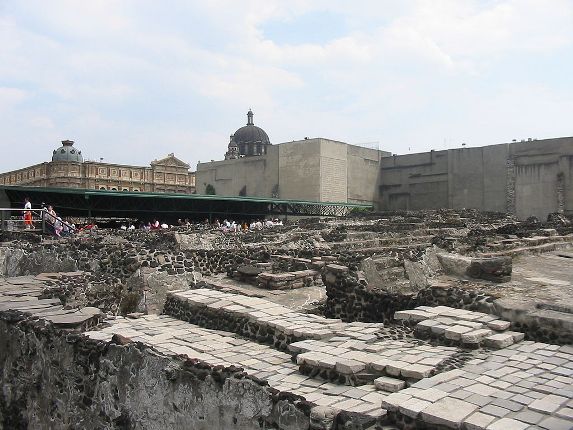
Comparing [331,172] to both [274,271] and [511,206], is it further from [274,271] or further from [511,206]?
[274,271]

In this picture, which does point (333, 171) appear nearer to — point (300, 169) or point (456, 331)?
point (300, 169)

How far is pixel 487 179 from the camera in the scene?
39500 millimetres

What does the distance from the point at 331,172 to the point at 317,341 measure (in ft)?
123

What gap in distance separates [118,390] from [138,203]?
899 inches

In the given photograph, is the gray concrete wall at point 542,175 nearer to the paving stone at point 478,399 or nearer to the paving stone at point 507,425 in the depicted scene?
the paving stone at point 478,399

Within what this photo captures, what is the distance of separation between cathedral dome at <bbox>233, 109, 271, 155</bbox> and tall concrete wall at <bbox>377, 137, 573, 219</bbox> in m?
13.5

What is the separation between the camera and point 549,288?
8312 millimetres

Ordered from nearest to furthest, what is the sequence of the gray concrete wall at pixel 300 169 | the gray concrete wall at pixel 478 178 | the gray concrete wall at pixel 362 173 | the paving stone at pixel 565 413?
the paving stone at pixel 565 413, the gray concrete wall at pixel 478 178, the gray concrete wall at pixel 300 169, the gray concrete wall at pixel 362 173

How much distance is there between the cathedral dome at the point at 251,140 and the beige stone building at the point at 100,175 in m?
5.90

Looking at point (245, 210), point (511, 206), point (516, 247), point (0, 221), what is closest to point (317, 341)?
point (516, 247)

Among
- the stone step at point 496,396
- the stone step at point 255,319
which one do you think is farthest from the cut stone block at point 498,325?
Result: the stone step at point 255,319

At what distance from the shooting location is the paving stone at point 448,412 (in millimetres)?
3271

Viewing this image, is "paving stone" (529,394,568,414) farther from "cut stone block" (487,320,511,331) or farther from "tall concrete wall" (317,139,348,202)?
"tall concrete wall" (317,139,348,202)

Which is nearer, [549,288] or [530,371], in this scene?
[530,371]
